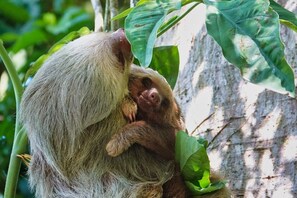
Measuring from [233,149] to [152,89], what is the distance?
412mm

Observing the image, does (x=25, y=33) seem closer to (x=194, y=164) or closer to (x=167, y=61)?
(x=167, y=61)

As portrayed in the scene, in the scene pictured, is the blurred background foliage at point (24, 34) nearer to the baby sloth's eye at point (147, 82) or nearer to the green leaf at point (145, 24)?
the baby sloth's eye at point (147, 82)

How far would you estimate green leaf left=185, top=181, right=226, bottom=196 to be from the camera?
2205mm

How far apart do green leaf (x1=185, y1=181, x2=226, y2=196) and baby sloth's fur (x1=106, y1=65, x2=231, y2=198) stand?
0.03 metres

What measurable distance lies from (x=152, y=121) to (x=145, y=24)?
0.50 m

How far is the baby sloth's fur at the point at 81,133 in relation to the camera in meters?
2.22

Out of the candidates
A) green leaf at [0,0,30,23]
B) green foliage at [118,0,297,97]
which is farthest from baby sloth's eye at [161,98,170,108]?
green leaf at [0,0,30,23]

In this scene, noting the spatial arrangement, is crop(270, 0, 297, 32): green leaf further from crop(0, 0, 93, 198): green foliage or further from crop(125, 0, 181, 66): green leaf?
crop(0, 0, 93, 198): green foliage

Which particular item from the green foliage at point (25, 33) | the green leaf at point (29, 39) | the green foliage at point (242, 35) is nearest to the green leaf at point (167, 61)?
the green foliage at point (242, 35)

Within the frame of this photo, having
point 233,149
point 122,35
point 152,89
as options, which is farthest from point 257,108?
point 122,35

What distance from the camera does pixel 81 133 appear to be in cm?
225

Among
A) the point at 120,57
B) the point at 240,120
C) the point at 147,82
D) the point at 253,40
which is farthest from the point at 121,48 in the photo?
the point at 253,40

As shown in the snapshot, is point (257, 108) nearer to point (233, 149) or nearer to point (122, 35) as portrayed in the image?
point (233, 149)

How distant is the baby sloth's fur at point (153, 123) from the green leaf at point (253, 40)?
1.60ft
